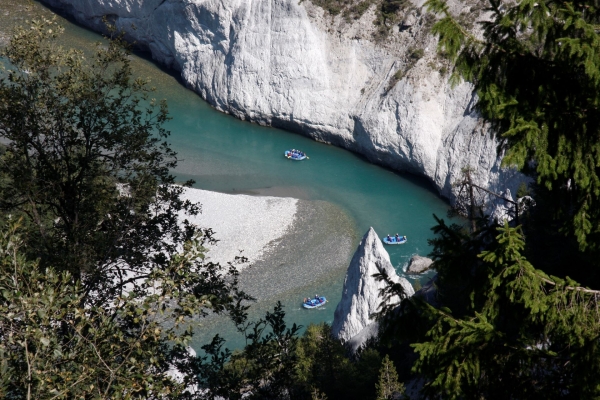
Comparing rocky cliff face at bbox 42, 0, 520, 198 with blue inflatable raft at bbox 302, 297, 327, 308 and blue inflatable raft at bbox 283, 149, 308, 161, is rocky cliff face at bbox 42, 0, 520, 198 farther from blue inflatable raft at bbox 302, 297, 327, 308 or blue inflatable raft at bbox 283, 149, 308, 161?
blue inflatable raft at bbox 302, 297, 327, 308

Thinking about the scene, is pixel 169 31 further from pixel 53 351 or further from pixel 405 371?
pixel 53 351

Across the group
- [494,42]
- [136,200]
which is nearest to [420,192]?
[136,200]

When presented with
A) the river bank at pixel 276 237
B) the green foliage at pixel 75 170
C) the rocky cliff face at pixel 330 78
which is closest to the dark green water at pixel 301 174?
the river bank at pixel 276 237

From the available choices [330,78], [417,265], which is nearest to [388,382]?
[417,265]

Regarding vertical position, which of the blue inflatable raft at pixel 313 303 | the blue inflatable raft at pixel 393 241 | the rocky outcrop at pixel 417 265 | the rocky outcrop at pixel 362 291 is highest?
the rocky outcrop at pixel 362 291

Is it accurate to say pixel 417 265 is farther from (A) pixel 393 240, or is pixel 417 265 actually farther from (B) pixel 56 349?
(B) pixel 56 349

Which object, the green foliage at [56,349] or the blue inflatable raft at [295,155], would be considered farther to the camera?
the blue inflatable raft at [295,155]

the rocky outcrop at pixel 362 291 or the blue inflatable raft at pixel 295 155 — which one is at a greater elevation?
the rocky outcrop at pixel 362 291

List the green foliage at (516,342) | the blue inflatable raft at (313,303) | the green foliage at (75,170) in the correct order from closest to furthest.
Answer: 1. the green foliage at (516,342)
2. the green foliage at (75,170)
3. the blue inflatable raft at (313,303)

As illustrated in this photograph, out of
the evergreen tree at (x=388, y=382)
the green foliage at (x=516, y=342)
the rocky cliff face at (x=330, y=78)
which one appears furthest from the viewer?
the rocky cliff face at (x=330, y=78)

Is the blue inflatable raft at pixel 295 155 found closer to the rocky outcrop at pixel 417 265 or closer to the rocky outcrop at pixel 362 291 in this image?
the rocky outcrop at pixel 417 265
